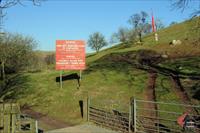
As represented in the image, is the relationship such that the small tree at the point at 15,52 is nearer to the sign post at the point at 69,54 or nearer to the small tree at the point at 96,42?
the sign post at the point at 69,54

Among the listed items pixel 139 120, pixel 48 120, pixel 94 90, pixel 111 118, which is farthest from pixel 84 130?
pixel 94 90

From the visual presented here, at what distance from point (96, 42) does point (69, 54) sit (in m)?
76.8

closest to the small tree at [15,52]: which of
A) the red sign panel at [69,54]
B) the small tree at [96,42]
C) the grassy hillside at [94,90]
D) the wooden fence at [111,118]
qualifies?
the grassy hillside at [94,90]

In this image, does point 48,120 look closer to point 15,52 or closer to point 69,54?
point 69,54

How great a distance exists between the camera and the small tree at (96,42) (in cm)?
9906

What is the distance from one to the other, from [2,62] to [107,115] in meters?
25.6

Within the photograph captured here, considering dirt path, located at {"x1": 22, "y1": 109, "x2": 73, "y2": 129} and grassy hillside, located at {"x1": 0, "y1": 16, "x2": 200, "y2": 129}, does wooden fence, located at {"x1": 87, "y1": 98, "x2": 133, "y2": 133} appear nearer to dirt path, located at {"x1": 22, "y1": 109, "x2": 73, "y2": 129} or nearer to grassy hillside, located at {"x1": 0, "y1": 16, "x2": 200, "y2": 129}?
grassy hillside, located at {"x1": 0, "y1": 16, "x2": 200, "y2": 129}

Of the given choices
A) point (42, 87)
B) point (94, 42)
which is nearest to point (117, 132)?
point (42, 87)

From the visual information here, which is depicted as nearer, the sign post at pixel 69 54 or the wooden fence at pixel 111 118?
the wooden fence at pixel 111 118

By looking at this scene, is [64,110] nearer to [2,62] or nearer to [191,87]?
[191,87]

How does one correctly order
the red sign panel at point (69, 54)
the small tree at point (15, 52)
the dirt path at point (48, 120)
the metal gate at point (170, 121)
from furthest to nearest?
the small tree at point (15, 52), the red sign panel at point (69, 54), the dirt path at point (48, 120), the metal gate at point (170, 121)

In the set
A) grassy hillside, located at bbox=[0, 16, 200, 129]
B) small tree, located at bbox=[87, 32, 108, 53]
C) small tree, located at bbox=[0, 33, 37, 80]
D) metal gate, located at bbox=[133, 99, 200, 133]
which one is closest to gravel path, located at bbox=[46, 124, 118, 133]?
metal gate, located at bbox=[133, 99, 200, 133]

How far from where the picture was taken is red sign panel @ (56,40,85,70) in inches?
883

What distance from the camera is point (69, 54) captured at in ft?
73.7
